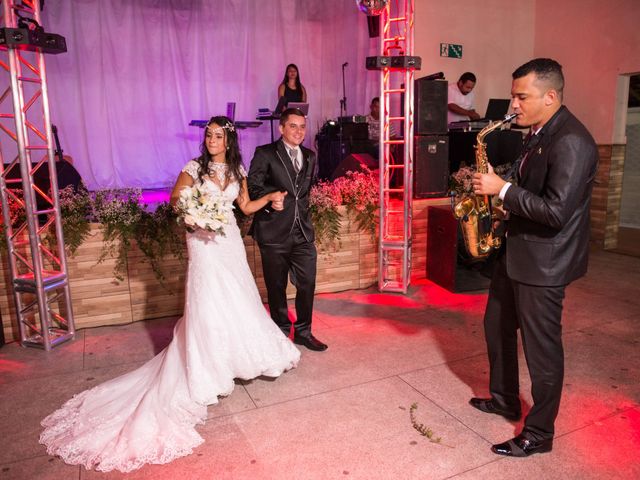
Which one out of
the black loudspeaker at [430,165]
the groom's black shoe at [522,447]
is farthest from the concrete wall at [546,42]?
the groom's black shoe at [522,447]

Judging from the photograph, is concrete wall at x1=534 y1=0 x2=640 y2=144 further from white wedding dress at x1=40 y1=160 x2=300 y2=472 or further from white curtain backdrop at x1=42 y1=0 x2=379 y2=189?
white wedding dress at x1=40 y1=160 x2=300 y2=472

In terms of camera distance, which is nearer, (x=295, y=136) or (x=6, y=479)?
(x=6, y=479)

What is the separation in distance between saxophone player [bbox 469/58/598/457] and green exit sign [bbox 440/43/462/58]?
6.80 m

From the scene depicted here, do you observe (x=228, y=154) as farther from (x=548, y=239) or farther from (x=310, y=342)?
(x=548, y=239)

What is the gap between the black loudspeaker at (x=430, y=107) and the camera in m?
6.05

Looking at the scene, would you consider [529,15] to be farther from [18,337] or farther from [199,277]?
[18,337]

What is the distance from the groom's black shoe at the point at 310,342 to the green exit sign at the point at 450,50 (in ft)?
21.3

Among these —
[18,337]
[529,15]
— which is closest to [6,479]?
[18,337]

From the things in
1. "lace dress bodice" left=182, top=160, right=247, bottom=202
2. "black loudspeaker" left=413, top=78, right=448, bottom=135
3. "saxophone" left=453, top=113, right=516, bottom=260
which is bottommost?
"saxophone" left=453, top=113, right=516, bottom=260

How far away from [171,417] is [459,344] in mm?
2450

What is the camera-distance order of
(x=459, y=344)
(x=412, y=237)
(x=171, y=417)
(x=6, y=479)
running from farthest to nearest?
(x=412, y=237) → (x=459, y=344) → (x=171, y=417) → (x=6, y=479)

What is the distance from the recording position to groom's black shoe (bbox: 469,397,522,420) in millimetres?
3160

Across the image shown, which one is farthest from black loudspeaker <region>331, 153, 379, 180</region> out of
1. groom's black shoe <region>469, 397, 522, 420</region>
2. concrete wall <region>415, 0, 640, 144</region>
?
groom's black shoe <region>469, 397, 522, 420</region>

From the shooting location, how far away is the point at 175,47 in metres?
9.85
